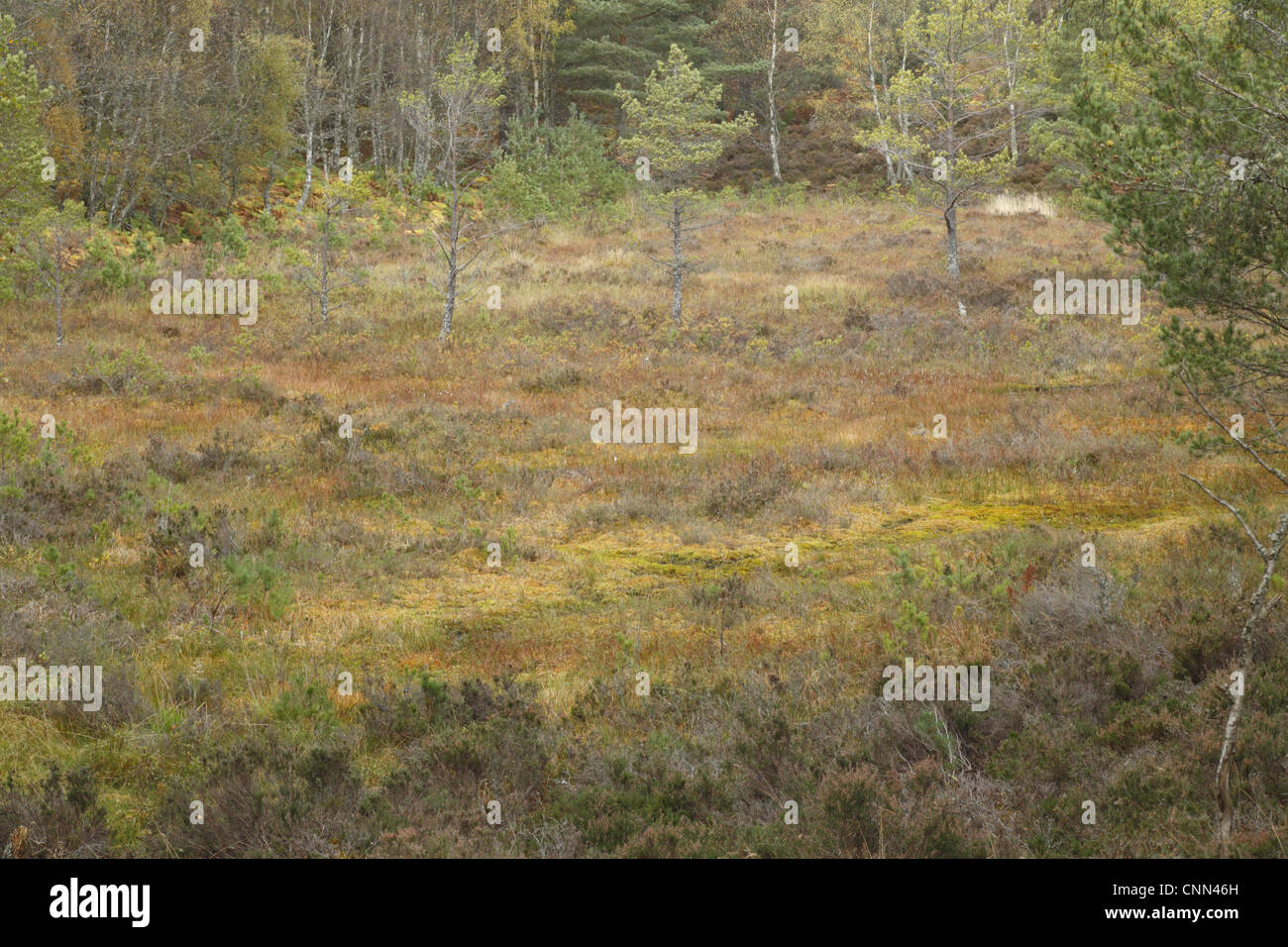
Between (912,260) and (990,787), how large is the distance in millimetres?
27163

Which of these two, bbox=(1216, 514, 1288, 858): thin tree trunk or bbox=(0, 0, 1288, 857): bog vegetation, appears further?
bbox=(0, 0, 1288, 857): bog vegetation

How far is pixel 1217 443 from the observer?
28.6 ft

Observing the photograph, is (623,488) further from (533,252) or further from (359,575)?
(533,252)

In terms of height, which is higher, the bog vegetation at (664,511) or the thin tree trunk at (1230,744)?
the thin tree trunk at (1230,744)

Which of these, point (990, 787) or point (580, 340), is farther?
point (580, 340)

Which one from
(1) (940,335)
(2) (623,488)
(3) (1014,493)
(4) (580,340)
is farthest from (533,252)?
(3) (1014,493)

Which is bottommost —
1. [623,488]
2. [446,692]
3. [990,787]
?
[623,488]

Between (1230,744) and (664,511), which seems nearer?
(1230,744)

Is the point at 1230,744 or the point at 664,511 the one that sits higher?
the point at 1230,744

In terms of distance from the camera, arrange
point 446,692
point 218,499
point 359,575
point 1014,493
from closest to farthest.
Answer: point 446,692, point 359,575, point 218,499, point 1014,493

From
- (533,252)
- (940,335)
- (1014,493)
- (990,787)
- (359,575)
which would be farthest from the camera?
(533,252)

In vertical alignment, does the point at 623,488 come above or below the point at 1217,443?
below

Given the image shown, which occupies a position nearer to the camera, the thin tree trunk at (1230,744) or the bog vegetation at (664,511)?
the thin tree trunk at (1230,744)

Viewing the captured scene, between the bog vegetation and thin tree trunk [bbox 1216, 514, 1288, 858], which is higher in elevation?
thin tree trunk [bbox 1216, 514, 1288, 858]
